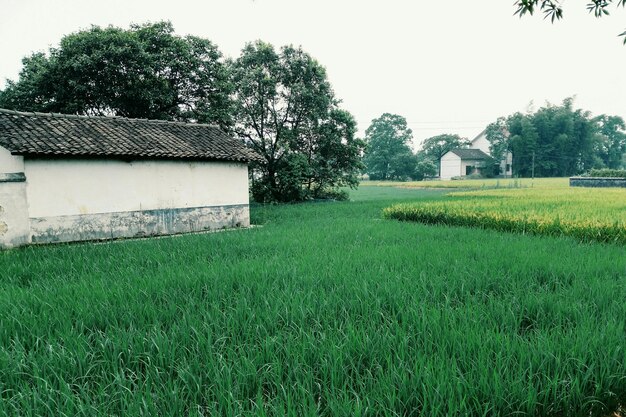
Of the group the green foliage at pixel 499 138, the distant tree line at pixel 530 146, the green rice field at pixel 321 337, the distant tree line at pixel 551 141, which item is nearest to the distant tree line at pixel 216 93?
the green rice field at pixel 321 337

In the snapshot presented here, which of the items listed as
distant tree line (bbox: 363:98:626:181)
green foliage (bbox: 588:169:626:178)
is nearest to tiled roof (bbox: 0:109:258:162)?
distant tree line (bbox: 363:98:626:181)

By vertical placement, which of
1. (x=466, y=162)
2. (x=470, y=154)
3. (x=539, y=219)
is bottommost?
(x=539, y=219)

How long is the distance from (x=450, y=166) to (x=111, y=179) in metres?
56.9

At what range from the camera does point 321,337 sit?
2.90 meters

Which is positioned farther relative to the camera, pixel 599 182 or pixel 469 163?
pixel 469 163

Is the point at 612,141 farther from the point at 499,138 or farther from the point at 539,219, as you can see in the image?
the point at 539,219

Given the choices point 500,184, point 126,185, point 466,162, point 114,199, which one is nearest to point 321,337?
point 114,199

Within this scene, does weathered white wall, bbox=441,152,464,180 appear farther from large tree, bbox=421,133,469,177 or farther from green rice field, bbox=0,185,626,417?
green rice field, bbox=0,185,626,417

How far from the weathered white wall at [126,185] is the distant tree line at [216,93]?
2.32 meters

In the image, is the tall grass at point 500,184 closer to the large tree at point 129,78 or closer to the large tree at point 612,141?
the large tree at point 129,78

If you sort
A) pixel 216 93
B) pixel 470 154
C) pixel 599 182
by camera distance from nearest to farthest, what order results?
pixel 216 93 < pixel 599 182 < pixel 470 154

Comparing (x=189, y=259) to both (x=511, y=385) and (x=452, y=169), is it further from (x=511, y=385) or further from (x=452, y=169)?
(x=452, y=169)

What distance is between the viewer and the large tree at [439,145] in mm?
68312

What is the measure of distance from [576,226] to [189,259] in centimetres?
828
